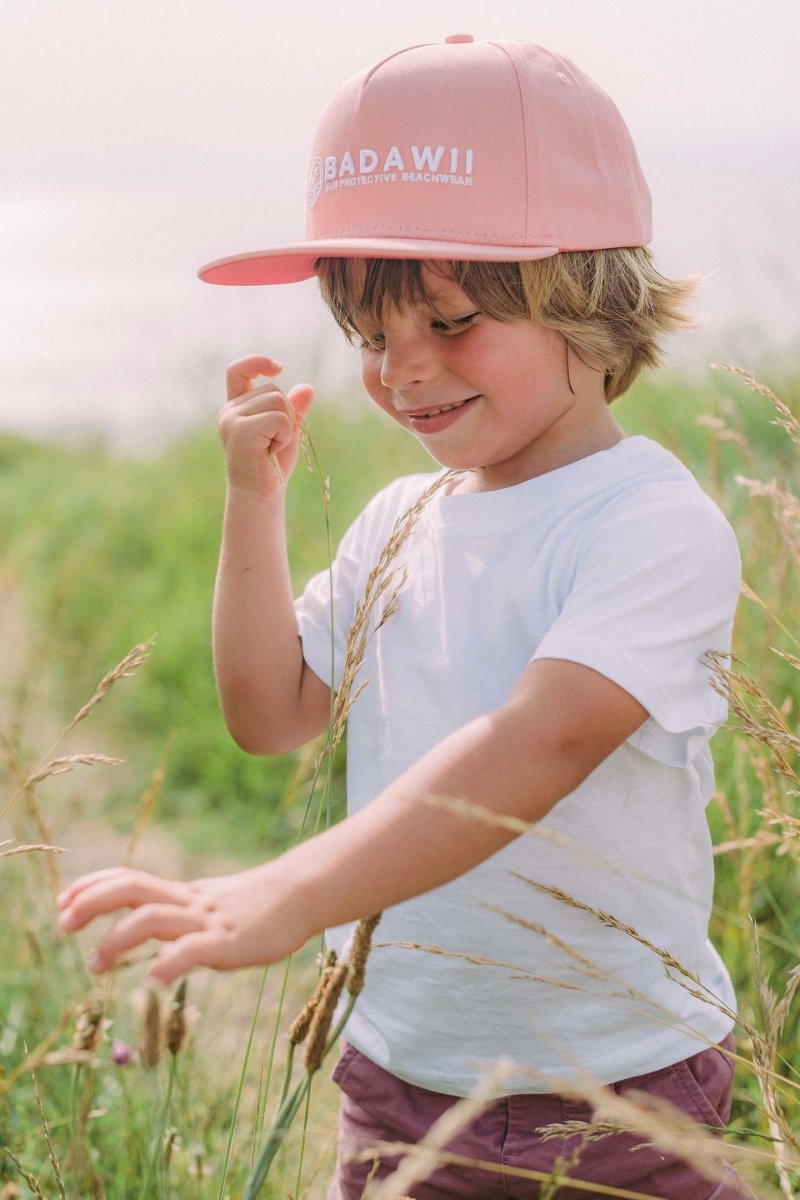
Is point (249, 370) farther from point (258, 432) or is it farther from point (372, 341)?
point (372, 341)

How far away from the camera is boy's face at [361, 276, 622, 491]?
5.32ft

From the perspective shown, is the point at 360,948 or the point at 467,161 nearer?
the point at 360,948

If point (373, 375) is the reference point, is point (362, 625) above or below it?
below

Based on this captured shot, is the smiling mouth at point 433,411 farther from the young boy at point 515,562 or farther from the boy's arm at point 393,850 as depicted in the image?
the boy's arm at point 393,850

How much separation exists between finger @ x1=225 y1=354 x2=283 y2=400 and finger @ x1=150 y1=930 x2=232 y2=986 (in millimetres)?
1101

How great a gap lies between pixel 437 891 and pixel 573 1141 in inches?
14.4

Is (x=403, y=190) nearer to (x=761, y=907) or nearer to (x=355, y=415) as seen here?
(x=761, y=907)

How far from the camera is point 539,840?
1604 mm

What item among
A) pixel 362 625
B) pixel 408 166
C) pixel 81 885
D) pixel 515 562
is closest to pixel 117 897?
pixel 81 885

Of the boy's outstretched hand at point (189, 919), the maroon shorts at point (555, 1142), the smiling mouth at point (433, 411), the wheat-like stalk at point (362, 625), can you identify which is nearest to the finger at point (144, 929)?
the boy's outstretched hand at point (189, 919)

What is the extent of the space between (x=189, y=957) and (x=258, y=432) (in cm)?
99

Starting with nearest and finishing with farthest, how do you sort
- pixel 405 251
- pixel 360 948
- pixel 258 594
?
pixel 360 948, pixel 405 251, pixel 258 594

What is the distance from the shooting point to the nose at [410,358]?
5.32ft

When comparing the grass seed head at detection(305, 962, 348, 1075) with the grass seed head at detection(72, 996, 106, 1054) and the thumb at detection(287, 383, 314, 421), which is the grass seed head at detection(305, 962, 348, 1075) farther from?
the thumb at detection(287, 383, 314, 421)
